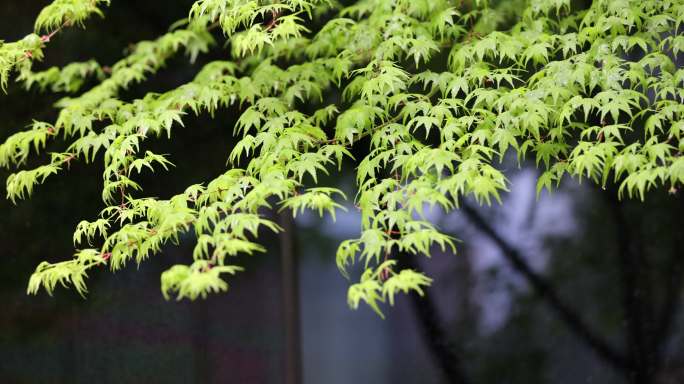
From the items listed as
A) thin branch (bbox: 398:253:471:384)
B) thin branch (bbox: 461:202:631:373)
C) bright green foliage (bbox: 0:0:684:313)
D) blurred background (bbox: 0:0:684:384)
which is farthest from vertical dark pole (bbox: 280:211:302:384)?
bright green foliage (bbox: 0:0:684:313)

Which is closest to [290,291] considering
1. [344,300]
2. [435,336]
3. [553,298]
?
[344,300]

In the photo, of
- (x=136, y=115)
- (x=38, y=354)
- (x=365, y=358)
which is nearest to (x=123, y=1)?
(x=136, y=115)

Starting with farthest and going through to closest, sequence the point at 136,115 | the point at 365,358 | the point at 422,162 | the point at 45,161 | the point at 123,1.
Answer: the point at 365,358, the point at 123,1, the point at 45,161, the point at 136,115, the point at 422,162

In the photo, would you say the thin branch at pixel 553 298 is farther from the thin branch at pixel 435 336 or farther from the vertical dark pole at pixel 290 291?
the vertical dark pole at pixel 290 291

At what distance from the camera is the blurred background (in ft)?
12.7

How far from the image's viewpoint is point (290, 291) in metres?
4.70

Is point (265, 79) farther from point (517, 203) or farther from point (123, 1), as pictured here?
point (517, 203)

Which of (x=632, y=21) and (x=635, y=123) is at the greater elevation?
(x=635, y=123)

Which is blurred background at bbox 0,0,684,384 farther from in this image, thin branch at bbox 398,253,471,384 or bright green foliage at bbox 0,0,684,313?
bright green foliage at bbox 0,0,684,313

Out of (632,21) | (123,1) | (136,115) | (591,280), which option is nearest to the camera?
(632,21)

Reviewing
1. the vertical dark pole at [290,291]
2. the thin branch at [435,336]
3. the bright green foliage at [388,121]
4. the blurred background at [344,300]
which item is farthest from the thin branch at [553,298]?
the bright green foliage at [388,121]

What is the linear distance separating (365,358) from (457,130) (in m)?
2.61

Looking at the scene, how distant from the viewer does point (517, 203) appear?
173 inches

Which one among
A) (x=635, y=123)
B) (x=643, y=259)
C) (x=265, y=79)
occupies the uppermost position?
(x=635, y=123)
